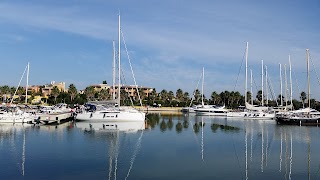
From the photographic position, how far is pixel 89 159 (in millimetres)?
25406

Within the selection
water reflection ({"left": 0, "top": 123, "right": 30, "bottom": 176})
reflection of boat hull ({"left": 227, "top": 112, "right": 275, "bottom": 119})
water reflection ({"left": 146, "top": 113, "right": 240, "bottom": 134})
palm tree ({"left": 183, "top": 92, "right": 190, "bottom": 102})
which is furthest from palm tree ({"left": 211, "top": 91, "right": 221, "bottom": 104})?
water reflection ({"left": 0, "top": 123, "right": 30, "bottom": 176})

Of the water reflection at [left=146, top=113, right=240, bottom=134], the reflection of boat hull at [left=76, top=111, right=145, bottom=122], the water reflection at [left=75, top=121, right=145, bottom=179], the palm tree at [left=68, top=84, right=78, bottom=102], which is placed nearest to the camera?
the water reflection at [left=75, top=121, right=145, bottom=179]

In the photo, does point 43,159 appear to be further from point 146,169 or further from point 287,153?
point 287,153

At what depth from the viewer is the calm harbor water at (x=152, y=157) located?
21.5m

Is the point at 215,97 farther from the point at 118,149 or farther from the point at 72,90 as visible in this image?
the point at 118,149

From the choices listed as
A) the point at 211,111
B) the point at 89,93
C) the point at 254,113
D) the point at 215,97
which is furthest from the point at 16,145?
the point at 215,97

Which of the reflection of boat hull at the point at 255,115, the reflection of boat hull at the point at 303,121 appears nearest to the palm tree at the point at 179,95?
the reflection of boat hull at the point at 255,115

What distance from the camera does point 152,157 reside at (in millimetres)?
27031

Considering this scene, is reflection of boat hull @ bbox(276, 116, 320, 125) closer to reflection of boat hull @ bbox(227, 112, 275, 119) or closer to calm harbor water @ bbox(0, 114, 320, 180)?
reflection of boat hull @ bbox(227, 112, 275, 119)

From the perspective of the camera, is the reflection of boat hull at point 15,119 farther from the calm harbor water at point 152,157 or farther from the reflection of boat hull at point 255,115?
the reflection of boat hull at point 255,115

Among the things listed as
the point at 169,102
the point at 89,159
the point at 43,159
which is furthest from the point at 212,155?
the point at 169,102

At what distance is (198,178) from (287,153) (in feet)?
43.4

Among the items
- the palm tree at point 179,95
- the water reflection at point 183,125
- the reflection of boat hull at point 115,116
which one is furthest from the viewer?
the palm tree at point 179,95

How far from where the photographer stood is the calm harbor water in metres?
21.5
